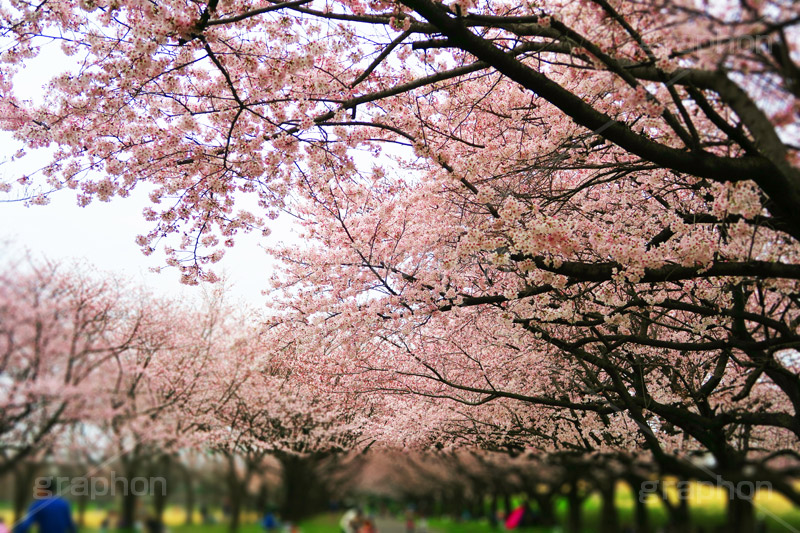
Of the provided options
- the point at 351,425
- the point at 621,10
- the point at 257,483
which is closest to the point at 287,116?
the point at 621,10

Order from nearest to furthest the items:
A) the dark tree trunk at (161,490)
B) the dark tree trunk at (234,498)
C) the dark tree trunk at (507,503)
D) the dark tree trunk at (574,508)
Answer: the dark tree trunk at (161,490) → the dark tree trunk at (574,508) → the dark tree trunk at (234,498) → the dark tree trunk at (507,503)

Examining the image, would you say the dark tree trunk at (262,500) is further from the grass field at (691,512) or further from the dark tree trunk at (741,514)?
the dark tree trunk at (741,514)

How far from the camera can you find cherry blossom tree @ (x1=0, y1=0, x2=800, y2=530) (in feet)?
15.7

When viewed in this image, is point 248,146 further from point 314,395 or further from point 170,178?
point 314,395

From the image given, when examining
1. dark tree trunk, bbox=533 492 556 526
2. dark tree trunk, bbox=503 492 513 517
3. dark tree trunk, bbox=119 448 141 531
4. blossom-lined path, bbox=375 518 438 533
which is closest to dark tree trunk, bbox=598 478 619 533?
dark tree trunk, bbox=533 492 556 526

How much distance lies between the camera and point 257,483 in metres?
4.24

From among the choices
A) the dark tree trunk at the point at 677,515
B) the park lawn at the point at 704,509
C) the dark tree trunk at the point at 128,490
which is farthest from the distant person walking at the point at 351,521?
the dark tree trunk at the point at 677,515

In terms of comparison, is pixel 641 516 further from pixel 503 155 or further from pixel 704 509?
pixel 503 155

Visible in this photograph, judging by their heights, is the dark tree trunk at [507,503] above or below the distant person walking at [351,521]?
above

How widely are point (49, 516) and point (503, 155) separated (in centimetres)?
608

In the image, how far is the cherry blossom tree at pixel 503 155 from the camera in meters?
4.77

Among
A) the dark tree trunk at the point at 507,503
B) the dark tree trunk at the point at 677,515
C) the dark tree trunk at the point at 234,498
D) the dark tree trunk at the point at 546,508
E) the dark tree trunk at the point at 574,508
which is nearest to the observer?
the dark tree trunk at the point at 677,515

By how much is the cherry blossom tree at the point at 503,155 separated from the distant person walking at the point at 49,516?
3.27 meters

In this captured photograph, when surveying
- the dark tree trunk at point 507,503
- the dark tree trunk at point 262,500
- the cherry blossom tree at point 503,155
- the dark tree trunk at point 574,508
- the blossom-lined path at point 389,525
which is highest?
the cherry blossom tree at point 503,155
